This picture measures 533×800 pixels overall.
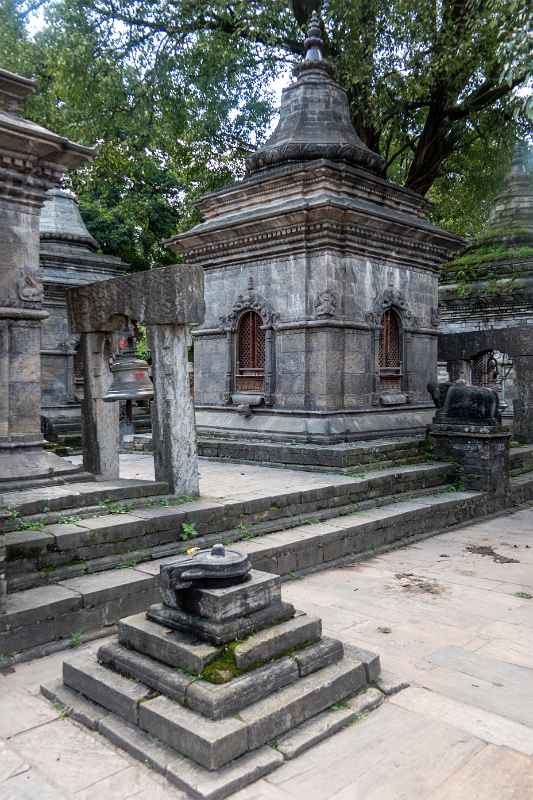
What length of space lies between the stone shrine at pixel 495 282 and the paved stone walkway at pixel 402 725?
8.56 m

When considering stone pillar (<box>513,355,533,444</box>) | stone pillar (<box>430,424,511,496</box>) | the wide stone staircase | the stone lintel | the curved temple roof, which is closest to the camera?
the wide stone staircase

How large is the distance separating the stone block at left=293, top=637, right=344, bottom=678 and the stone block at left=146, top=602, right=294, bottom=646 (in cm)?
23

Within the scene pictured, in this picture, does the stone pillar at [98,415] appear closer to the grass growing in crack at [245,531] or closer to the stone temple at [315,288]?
the grass growing in crack at [245,531]

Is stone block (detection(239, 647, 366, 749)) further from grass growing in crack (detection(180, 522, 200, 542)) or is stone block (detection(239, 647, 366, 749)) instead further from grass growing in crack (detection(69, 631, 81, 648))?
grass growing in crack (detection(180, 522, 200, 542))

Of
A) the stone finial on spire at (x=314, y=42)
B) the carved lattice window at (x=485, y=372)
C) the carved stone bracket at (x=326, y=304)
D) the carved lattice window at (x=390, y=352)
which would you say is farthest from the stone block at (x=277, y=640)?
the carved lattice window at (x=485, y=372)

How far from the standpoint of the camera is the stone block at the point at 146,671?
10.4ft

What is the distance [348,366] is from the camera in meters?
9.63

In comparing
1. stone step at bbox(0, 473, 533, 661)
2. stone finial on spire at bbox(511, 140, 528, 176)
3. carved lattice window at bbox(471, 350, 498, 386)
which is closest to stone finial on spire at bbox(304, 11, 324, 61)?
stone step at bbox(0, 473, 533, 661)

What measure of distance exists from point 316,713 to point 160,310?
12.9 feet

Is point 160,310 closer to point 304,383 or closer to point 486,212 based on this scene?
point 304,383

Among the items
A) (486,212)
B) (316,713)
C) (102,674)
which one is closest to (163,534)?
(102,674)

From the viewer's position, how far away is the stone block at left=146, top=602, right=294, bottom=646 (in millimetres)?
3322

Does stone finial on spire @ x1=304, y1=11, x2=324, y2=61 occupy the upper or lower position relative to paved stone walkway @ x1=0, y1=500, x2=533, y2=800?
upper

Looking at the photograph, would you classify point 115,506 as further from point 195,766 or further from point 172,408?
point 195,766
